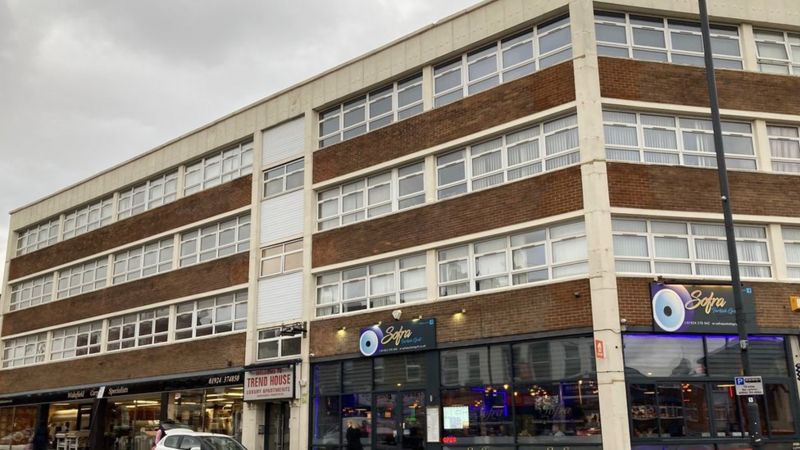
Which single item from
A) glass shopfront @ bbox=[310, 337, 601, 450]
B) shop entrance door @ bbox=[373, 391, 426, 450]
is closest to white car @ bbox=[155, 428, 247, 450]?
shop entrance door @ bbox=[373, 391, 426, 450]

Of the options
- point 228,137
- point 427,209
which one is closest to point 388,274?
point 427,209

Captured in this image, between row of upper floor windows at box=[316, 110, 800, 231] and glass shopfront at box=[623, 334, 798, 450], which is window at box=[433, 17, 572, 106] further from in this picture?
glass shopfront at box=[623, 334, 798, 450]

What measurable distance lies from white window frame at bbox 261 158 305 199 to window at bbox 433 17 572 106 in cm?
600

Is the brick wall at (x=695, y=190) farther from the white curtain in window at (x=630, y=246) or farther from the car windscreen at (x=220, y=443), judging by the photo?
the car windscreen at (x=220, y=443)

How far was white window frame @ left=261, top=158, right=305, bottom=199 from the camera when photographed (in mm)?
26589

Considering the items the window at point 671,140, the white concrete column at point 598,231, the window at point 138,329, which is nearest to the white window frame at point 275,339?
the window at point 138,329

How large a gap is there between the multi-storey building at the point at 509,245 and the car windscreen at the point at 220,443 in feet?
14.8

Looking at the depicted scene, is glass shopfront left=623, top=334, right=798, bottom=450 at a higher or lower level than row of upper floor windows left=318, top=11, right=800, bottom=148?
lower

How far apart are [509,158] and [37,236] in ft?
95.7

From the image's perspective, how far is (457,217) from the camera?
21359 mm

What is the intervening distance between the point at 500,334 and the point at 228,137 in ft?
48.6

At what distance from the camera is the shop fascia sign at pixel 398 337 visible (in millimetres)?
21156

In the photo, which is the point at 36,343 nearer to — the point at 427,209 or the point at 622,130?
the point at 427,209

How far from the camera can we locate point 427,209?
72.7ft
